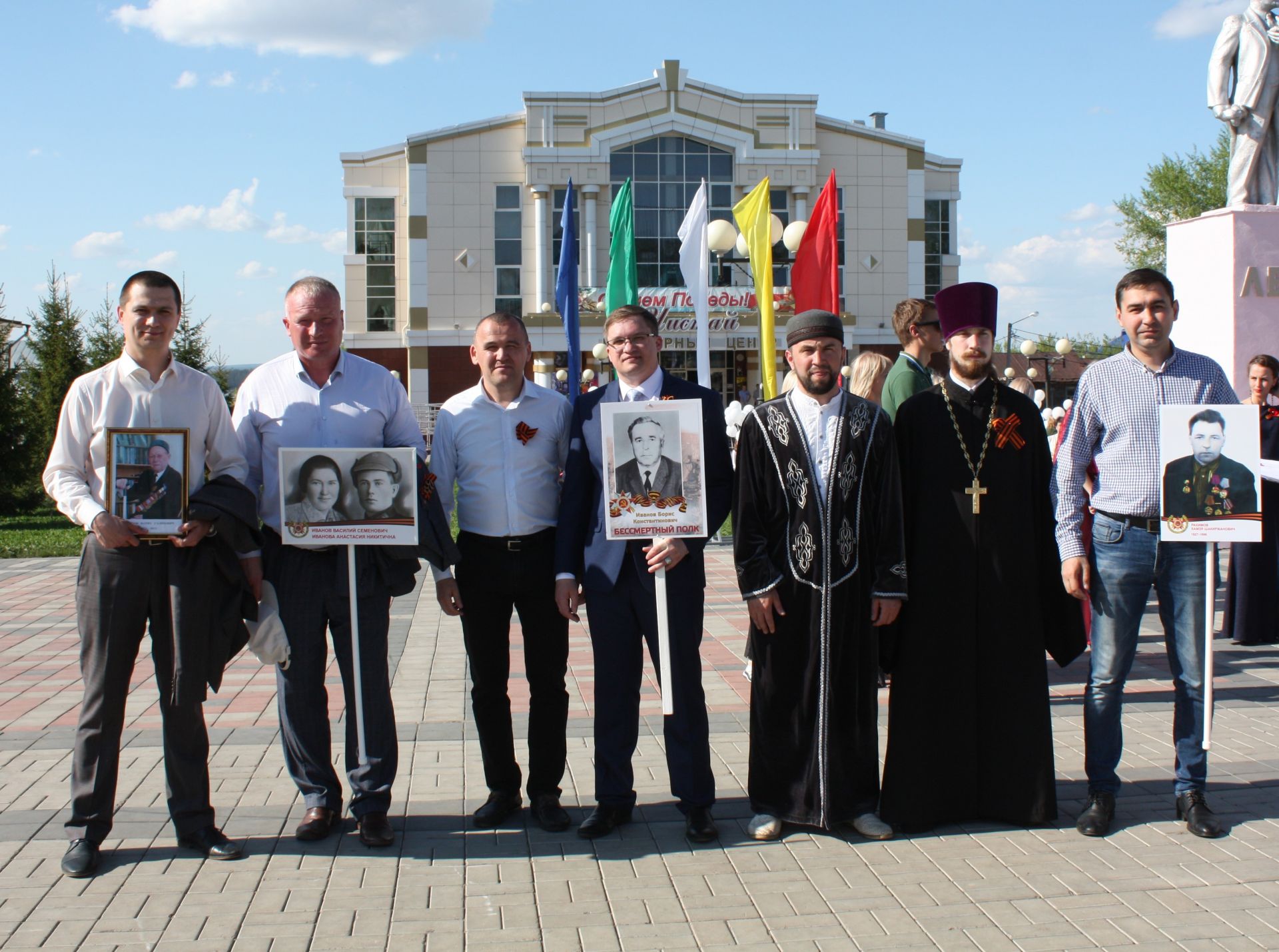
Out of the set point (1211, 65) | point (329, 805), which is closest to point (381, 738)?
point (329, 805)

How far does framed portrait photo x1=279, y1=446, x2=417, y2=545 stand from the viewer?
4.57 metres

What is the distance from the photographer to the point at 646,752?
5922 mm

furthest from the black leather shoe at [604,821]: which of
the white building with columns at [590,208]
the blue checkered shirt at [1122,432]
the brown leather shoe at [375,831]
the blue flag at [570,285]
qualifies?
the white building with columns at [590,208]

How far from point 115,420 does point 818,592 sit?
9.24 ft

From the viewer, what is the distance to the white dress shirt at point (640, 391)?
191 inches

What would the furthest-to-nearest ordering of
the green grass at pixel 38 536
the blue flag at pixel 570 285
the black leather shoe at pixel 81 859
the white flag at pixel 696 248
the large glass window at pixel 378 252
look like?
the large glass window at pixel 378 252, the blue flag at pixel 570 285, the white flag at pixel 696 248, the green grass at pixel 38 536, the black leather shoe at pixel 81 859

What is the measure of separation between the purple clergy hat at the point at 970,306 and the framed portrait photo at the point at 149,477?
3.11 meters

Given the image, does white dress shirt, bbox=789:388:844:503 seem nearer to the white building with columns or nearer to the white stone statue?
the white stone statue

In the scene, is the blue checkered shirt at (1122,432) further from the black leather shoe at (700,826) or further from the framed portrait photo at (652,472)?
the black leather shoe at (700,826)

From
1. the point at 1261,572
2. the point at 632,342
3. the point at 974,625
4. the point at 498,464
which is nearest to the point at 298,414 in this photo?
the point at 498,464

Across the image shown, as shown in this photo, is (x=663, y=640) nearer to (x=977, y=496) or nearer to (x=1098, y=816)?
(x=977, y=496)

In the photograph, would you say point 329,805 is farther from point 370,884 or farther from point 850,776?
point 850,776

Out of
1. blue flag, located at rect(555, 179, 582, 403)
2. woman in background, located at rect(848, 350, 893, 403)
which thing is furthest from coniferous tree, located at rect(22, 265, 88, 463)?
woman in background, located at rect(848, 350, 893, 403)

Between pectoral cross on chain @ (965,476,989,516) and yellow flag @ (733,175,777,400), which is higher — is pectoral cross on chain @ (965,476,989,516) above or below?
below
